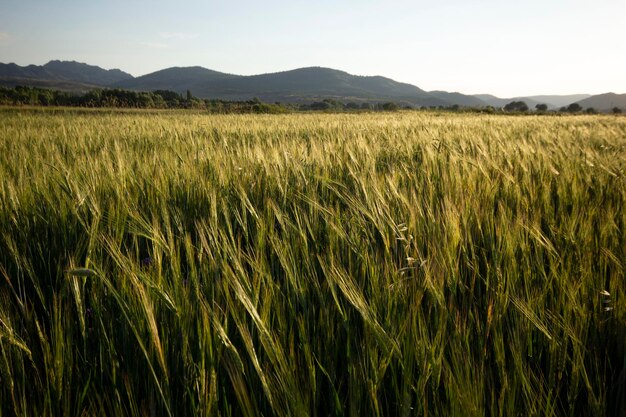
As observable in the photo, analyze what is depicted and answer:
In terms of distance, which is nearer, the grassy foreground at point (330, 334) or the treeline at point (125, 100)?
the grassy foreground at point (330, 334)

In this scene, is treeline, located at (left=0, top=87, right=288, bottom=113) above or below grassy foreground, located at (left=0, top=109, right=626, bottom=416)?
above

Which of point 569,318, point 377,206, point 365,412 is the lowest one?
point 365,412

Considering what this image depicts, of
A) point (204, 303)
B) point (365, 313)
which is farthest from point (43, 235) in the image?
point (365, 313)

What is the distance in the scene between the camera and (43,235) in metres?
1.32

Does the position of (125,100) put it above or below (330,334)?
above

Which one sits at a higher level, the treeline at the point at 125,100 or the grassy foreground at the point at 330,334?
the treeline at the point at 125,100

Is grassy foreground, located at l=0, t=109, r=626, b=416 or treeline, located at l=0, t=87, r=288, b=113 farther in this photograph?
treeline, located at l=0, t=87, r=288, b=113

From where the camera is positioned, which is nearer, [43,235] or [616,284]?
[616,284]

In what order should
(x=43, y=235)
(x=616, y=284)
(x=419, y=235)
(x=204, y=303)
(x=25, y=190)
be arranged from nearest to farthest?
(x=204, y=303), (x=616, y=284), (x=419, y=235), (x=43, y=235), (x=25, y=190)

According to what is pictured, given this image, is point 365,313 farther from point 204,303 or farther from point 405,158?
point 405,158

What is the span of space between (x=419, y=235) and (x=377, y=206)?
192 mm

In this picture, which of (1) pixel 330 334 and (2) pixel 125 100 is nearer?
(1) pixel 330 334

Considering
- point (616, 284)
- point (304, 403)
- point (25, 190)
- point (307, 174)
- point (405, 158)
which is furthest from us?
point (405, 158)

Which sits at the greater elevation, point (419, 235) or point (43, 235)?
point (419, 235)
